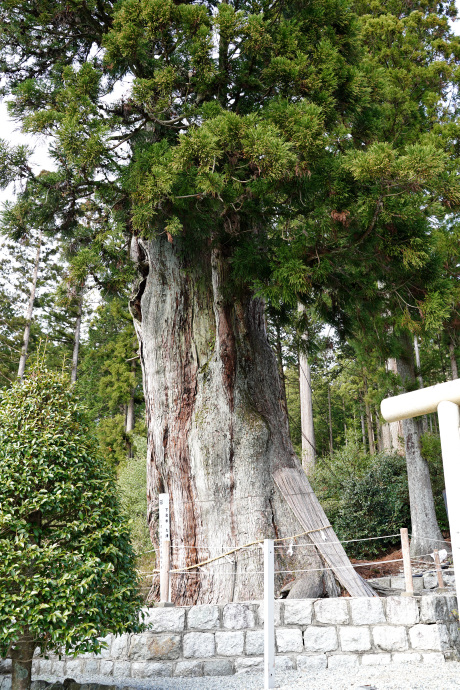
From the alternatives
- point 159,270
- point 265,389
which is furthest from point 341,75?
point 265,389

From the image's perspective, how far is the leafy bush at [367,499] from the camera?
10.6 metres

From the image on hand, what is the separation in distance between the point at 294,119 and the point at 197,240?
73.3 inches

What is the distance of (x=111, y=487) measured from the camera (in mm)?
3992

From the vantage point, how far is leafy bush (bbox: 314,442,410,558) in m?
10.6

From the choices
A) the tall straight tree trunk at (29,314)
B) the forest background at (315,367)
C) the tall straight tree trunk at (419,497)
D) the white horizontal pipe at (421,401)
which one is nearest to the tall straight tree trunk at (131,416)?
the forest background at (315,367)

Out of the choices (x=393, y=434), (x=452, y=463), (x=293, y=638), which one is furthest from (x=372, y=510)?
(x=452, y=463)

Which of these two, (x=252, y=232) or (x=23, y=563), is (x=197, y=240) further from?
(x=23, y=563)

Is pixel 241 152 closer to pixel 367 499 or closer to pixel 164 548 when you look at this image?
pixel 164 548

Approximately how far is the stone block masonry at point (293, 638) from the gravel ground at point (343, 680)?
0.14m

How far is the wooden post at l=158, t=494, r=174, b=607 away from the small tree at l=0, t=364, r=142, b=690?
1667 mm

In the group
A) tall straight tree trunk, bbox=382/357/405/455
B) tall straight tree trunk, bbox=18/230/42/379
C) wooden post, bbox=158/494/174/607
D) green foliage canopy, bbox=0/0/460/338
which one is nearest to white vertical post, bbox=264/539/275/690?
wooden post, bbox=158/494/174/607

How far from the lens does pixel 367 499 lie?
10.9 meters

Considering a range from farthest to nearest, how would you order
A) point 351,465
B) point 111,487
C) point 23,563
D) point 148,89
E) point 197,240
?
point 351,465 → point 197,240 → point 148,89 → point 111,487 → point 23,563

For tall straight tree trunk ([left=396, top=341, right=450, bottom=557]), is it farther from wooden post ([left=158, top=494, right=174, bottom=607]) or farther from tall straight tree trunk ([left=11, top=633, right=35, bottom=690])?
tall straight tree trunk ([left=11, top=633, right=35, bottom=690])
